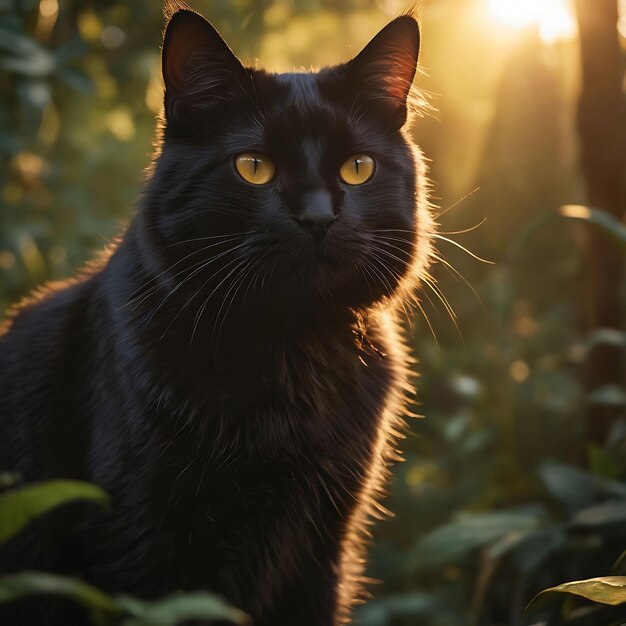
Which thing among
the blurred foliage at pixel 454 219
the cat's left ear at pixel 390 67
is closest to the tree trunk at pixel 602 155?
the blurred foliage at pixel 454 219

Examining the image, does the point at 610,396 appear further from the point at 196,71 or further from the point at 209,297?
the point at 196,71

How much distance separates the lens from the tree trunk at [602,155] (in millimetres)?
2510

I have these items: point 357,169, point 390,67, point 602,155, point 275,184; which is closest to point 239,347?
point 275,184

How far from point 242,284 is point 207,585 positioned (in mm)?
658

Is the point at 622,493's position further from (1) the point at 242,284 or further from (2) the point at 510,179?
(2) the point at 510,179

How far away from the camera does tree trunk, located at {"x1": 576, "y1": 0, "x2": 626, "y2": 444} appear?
251 centimetres

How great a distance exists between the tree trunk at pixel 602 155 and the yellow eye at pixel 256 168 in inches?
49.6

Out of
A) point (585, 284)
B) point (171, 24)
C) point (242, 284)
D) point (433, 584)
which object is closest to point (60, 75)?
point (171, 24)

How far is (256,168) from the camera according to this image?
1.79 metres

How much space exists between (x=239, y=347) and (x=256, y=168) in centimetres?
39

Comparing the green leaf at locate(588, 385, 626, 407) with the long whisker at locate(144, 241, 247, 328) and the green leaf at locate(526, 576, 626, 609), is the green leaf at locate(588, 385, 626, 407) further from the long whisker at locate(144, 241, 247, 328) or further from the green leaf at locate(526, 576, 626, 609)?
the long whisker at locate(144, 241, 247, 328)

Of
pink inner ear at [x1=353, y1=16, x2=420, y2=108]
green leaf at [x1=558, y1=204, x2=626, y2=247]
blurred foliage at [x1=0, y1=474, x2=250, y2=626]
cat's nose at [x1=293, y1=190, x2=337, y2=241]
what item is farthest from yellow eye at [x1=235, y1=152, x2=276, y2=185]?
blurred foliage at [x1=0, y1=474, x2=250, y2=626]

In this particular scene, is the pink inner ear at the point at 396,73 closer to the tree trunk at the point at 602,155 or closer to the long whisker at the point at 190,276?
the long whisker at the point at 190,276

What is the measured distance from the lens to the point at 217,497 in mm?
1789
